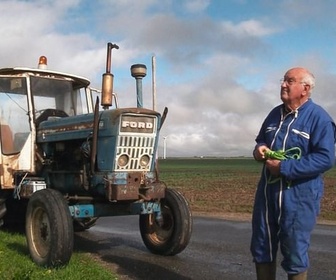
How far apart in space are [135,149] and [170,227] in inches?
55.7

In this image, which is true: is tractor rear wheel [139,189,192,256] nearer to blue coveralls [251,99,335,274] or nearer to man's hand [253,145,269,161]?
blue coveralls [251,99,335,274]

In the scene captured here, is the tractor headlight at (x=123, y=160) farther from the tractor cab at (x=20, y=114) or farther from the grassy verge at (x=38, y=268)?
the tractor cab at (x=20, y=114)

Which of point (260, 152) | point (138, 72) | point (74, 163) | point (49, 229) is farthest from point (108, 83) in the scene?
point (260, 152)

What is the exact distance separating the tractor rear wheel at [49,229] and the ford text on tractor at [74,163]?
1 centimetres

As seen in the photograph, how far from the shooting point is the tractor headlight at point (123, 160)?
633 cm

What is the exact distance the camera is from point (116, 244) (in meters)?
7.94

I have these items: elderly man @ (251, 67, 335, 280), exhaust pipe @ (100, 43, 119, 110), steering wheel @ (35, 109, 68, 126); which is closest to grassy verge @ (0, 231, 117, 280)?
steering wheel @ (35, 109, 68, 126)

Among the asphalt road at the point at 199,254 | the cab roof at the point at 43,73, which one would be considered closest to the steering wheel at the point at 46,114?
the cab roof at the point at 43,73

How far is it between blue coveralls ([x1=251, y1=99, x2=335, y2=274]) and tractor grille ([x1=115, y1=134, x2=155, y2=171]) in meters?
2.81

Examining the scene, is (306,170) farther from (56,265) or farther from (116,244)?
(116,244)

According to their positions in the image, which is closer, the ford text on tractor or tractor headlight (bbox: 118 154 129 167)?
the ford text on tractor

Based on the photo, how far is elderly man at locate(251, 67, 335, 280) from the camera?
11.8 ft

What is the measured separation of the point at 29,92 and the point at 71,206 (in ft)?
6.84

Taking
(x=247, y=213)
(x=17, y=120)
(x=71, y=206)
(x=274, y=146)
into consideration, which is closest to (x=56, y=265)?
(x=71, y=206)
